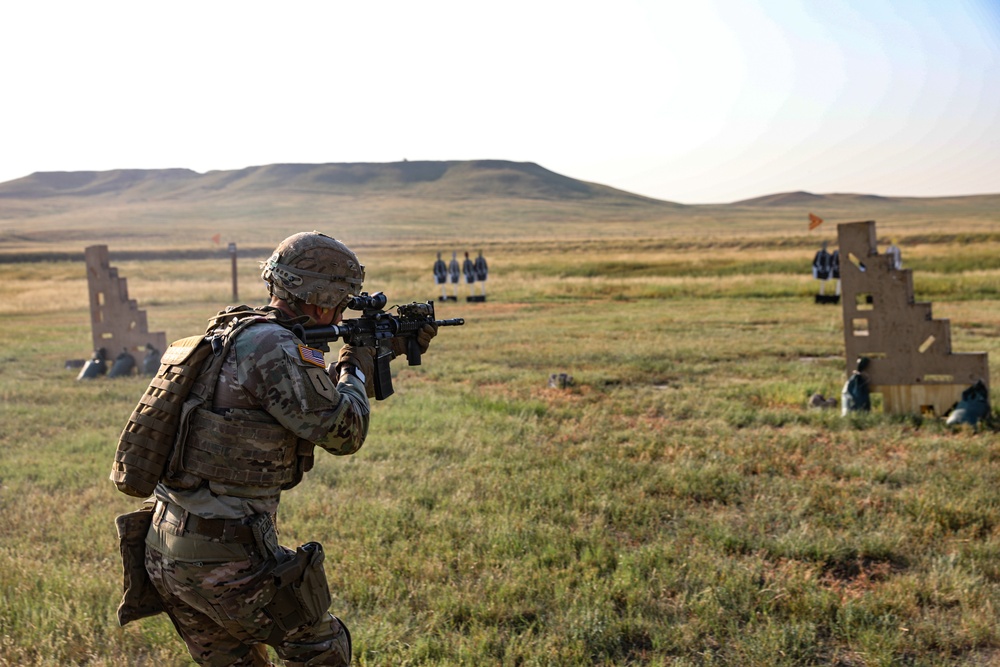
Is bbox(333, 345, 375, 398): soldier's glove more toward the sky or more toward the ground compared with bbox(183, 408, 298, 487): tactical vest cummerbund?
more toward the sky

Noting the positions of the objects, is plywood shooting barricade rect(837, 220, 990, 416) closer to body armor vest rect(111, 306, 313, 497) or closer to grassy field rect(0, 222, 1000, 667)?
grassy field rect(0, 222, 1000, 667)

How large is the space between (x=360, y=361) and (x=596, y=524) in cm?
323

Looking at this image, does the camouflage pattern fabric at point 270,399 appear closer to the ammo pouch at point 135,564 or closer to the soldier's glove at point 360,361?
the ammo pouch at point 135,564

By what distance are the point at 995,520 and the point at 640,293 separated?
25093mm

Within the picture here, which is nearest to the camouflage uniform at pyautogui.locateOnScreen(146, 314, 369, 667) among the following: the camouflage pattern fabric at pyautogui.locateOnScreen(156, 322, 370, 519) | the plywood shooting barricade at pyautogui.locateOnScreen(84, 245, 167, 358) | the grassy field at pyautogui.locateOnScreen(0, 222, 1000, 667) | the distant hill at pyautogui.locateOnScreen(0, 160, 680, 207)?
the camouflage pattern fabric at pyautogui.locateOnScreen(156, 322, 370, 519)

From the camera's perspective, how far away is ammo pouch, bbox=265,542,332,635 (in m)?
3.21

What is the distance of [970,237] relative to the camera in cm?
5947

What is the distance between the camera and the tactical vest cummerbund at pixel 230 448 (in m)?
3.16

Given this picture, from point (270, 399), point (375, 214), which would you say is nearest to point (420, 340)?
point (270, 399)

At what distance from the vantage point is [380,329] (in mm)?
4055

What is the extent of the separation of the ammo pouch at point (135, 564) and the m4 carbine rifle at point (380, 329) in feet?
3.31

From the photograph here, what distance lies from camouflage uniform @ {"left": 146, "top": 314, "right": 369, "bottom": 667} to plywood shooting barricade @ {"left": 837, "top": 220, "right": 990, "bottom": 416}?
8233 mm

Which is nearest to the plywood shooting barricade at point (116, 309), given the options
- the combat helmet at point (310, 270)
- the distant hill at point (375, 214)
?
the combat helmet at point (310, 270)

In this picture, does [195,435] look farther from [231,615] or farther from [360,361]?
[360,361]
